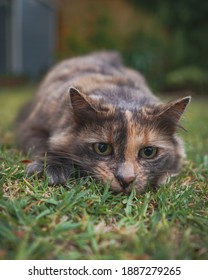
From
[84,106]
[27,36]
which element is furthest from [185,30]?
[84,106]

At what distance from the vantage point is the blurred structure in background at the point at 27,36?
11445mm

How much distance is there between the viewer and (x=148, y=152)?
2543 mm

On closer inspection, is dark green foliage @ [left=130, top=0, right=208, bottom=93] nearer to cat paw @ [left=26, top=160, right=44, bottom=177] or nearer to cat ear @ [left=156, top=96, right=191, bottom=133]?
cat ear @ [left=156, top=96, right=191, bottom=133]

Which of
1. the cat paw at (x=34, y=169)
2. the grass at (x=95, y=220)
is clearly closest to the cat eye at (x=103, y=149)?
the grass at (x=95, y=220)

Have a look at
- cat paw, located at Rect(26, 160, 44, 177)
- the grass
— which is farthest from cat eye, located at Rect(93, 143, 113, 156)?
cat paw, located at Rect(26, 160, 44, 177)

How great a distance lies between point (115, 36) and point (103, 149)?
1102 cm

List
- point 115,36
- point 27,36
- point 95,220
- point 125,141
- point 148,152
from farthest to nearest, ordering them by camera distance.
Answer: point 115,36 < point 27,36 < point 148,152 < point 125,141 < point 95,220

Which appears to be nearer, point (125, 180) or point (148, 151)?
point (125, 180)

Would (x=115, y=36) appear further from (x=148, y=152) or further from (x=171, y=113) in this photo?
(x=148, y=152)

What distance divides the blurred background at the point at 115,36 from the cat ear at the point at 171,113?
8788mm

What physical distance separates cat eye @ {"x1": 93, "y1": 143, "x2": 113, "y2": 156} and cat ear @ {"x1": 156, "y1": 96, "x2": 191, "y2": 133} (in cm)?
40

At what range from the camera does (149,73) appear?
486 inches

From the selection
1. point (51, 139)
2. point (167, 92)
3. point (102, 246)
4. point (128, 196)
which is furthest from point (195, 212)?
point (167, 92)

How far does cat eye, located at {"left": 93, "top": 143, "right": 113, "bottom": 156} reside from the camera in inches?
95.7
